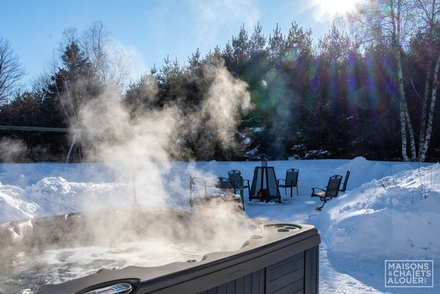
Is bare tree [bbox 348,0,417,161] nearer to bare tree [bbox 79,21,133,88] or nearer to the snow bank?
the snow bank

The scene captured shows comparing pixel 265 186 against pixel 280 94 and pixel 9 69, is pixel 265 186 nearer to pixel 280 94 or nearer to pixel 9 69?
pixel 280 94

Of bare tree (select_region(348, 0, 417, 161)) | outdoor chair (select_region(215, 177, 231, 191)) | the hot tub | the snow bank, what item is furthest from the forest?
the snow bank

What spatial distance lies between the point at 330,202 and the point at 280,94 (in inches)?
281

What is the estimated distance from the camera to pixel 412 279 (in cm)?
285

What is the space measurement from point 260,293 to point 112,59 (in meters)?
13.8

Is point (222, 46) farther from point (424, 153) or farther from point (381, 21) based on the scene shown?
point (424, 153)

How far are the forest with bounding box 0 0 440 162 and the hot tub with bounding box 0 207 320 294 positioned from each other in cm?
532

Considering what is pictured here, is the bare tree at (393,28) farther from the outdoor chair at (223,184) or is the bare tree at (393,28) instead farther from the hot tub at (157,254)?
the hot tub at (157,254)

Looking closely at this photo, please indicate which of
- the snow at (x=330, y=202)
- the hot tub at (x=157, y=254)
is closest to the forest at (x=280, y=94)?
the snow at (x=330, y=202)

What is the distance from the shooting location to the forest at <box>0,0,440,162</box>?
9.83 metres

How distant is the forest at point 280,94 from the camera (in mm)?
9828

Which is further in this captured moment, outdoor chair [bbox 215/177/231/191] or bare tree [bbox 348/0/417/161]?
bare tree [bbox 348/0/417/161]

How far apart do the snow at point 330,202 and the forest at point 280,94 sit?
1.88 m

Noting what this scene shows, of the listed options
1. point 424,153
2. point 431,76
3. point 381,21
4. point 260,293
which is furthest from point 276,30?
point 260,293
